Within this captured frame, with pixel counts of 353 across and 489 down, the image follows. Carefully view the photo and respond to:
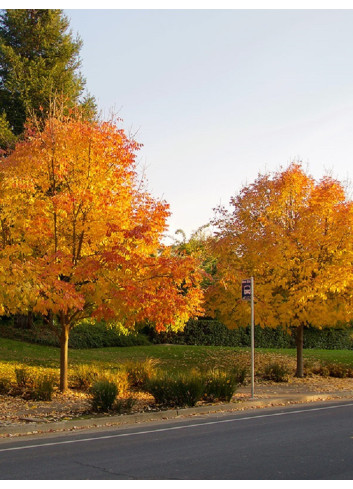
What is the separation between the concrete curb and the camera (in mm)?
11359

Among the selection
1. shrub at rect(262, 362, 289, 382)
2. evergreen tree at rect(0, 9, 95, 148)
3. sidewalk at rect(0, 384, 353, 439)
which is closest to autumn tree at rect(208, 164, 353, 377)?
shrub at rect(262, 362, 289, 382)

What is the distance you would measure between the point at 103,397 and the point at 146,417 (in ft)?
3.44

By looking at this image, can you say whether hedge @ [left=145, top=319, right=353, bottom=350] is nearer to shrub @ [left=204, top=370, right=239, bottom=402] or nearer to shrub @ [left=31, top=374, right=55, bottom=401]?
shrub @ [left=204, top=370, right=239, bottom=402]

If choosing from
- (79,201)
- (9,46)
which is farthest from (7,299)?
(9,46)

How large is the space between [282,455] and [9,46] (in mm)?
28147

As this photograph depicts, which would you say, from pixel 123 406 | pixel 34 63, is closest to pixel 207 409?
pixel 123 406

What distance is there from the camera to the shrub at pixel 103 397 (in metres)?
13.2

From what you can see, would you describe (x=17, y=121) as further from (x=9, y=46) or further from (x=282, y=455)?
(x=282, y=455)

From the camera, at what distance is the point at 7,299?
14320mm

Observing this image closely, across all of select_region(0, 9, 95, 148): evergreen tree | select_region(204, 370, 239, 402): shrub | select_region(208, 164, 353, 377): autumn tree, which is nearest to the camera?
select_region(204, 370, 239, 402): shrub

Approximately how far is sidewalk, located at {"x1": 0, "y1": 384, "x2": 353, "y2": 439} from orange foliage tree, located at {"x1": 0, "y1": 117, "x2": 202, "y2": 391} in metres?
2.61

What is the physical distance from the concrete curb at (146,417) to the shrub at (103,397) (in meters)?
0.63

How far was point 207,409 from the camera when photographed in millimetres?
14336

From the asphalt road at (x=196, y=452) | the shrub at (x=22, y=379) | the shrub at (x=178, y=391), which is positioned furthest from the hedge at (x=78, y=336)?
the asphalt road at (x=196, y=452)
